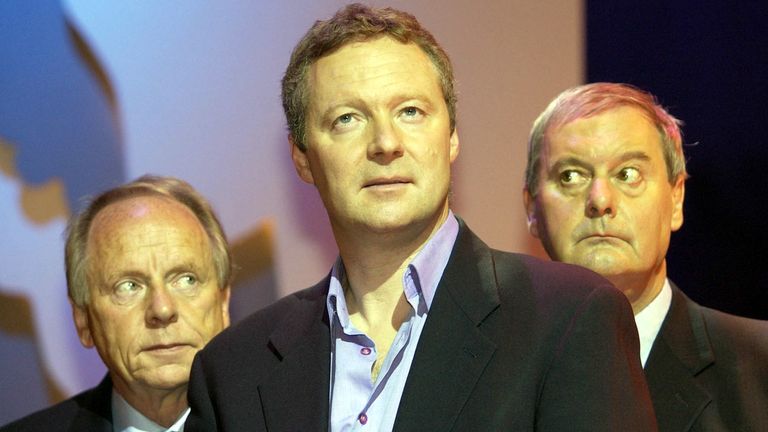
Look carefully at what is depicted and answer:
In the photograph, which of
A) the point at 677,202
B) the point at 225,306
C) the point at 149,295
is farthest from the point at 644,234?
the point at 149,295

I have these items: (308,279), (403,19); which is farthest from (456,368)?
(308,279)

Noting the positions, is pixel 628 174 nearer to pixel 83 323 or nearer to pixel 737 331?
pixel 737 331

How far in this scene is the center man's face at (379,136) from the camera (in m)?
2.23

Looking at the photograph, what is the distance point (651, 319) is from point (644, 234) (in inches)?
8.1

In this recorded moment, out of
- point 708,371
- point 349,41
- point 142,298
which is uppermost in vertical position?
point 349,41

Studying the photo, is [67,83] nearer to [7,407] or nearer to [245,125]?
[245,125]

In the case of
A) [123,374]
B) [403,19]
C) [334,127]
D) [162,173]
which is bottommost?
[123,374]

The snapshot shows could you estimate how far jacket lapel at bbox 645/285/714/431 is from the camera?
8.91 feet

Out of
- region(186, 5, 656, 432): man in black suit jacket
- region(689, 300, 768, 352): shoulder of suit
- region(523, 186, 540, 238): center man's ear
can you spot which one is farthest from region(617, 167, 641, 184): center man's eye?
region(186, 5, 656, 432): man in black suit jacket

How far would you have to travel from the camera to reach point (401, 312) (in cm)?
229

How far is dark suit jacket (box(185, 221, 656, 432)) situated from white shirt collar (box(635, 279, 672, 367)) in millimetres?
772

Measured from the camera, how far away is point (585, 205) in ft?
9.74

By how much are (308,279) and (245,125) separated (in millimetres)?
530

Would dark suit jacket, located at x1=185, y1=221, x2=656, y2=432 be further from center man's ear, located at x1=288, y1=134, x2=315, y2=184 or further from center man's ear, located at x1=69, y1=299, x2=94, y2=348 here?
center man's ear, located at x1=69, y1=299, x2=94, y2=348
